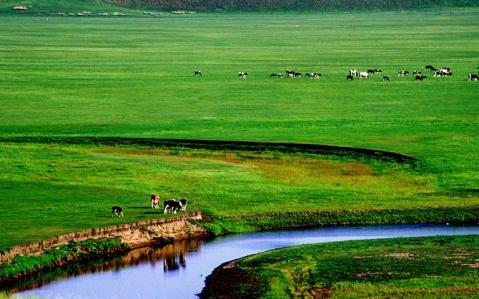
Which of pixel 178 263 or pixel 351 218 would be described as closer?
pixel 178 263

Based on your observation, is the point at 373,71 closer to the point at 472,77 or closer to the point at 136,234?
the point at 472,77

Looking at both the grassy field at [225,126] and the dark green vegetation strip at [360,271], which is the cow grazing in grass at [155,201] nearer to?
the grassy field at [225,126]

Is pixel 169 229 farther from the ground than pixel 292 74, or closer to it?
farther from the ground

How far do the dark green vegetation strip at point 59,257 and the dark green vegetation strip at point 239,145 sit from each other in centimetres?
1978

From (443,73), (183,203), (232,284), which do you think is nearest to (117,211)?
(183,203)

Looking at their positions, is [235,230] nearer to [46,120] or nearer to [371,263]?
[371,263]

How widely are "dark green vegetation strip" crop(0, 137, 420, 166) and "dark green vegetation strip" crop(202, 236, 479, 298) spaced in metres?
16.5

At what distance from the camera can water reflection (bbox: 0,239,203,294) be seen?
35.5 m

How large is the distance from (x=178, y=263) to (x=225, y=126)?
31182 millimetres

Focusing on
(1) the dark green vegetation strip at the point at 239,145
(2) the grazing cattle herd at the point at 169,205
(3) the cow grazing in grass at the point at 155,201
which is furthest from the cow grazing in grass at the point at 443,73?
(3) the cow grazing in grass at the point at 155,201

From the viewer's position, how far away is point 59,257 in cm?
3788

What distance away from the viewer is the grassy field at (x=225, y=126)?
47.2 m

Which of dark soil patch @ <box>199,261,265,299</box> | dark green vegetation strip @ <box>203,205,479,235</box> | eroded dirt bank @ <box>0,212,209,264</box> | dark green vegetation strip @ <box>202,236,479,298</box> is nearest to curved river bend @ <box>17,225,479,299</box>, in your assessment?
dark soil patch @ <box>199,261,265,299</box>

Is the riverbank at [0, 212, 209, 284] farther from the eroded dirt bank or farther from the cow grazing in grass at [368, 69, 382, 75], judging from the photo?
the cow grazing in grass at [368, 69, 382, 75]
